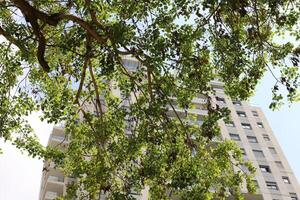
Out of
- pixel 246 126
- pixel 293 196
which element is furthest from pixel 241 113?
pixel 293 196

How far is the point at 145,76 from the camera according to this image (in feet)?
39.1

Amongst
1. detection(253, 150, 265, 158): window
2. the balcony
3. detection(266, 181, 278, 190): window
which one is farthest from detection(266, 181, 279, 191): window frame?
the balcony

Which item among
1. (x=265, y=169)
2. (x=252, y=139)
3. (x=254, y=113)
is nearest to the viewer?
(x=265, y=169)

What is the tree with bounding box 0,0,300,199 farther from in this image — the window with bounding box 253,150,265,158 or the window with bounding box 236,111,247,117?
the window with bounding box 236,111,247,117

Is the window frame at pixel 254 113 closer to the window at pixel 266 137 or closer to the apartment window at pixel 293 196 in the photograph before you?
the window at pixel 266 137

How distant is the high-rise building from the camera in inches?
1622

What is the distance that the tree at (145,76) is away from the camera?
33.6ft

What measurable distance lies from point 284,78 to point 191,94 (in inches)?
92.9

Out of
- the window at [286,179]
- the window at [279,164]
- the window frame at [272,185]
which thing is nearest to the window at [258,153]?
the window at [279,164]

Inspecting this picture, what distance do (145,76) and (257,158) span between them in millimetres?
34588

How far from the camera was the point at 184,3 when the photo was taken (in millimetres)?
10961

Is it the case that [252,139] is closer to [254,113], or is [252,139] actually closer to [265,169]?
[265,169]

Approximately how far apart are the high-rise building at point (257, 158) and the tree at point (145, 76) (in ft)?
81.9

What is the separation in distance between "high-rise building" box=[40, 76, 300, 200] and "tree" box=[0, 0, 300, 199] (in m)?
25.0
